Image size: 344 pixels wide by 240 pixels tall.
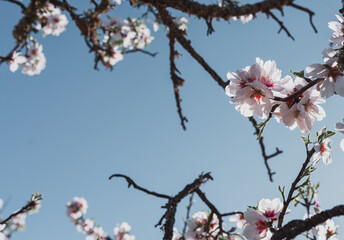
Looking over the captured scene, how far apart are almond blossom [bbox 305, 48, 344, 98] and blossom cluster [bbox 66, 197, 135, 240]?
17.5 ft

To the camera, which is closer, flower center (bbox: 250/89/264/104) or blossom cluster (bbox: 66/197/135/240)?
flower center (bbox: 250/89/264/104)

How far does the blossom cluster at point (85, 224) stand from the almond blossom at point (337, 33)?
5387mm

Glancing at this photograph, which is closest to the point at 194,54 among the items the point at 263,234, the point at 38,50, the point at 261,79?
the point at 261,79

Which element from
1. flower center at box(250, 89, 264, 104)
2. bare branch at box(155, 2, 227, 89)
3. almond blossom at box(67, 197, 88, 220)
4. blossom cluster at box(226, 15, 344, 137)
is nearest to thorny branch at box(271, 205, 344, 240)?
blossom cluster at box(226, 15, 344, 137)

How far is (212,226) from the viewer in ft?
7.82

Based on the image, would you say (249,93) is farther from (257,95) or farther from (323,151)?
(323,151)

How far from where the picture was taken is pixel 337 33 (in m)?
0.89

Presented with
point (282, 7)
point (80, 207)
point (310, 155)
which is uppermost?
point (80, 207)

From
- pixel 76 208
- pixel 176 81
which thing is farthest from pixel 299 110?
pixel 76 208

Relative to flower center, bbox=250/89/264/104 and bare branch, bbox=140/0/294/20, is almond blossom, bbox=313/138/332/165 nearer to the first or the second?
flower center, bbox=250/89/264/104

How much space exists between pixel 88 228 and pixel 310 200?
5.33m

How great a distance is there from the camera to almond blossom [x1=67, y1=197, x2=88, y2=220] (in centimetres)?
647

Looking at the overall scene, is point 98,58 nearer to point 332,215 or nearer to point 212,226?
point 212,226

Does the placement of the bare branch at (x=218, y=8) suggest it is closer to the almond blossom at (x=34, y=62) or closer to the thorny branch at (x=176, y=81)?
the thorny branch at (x=176, y=81)
